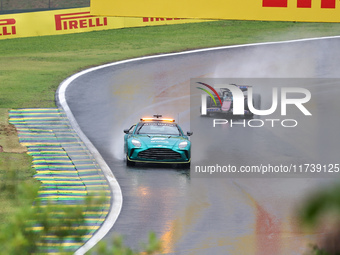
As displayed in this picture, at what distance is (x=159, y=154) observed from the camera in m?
21.6

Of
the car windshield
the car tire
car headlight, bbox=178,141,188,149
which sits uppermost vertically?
the car windshield

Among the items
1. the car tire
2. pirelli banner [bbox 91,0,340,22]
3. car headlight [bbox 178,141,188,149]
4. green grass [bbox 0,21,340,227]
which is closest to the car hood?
car headlight [bbox 178,141,188,149]

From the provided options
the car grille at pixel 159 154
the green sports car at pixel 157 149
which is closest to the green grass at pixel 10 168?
the green sports car at pixel 157 149

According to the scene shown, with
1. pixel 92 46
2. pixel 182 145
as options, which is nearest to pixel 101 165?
pixel 182 145

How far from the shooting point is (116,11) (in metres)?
13.3

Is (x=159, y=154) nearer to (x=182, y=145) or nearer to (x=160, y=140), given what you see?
(x=160, y=140)

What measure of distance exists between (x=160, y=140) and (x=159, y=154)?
50cm

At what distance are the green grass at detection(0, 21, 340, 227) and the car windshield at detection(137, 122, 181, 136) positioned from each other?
712 cm

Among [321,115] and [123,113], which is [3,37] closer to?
[123,113]

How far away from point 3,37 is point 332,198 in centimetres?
4426

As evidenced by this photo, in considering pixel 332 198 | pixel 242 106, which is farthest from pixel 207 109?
pixel 332 198

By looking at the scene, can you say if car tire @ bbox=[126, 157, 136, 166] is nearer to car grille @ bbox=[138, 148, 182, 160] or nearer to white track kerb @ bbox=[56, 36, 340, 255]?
car grille @ bbox=[138, 148, 182, 160]

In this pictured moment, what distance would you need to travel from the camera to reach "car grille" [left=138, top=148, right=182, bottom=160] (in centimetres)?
2154

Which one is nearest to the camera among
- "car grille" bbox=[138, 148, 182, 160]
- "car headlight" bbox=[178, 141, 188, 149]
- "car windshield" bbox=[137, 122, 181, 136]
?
"car grille" bbox=[138, 148, 182, 160]
